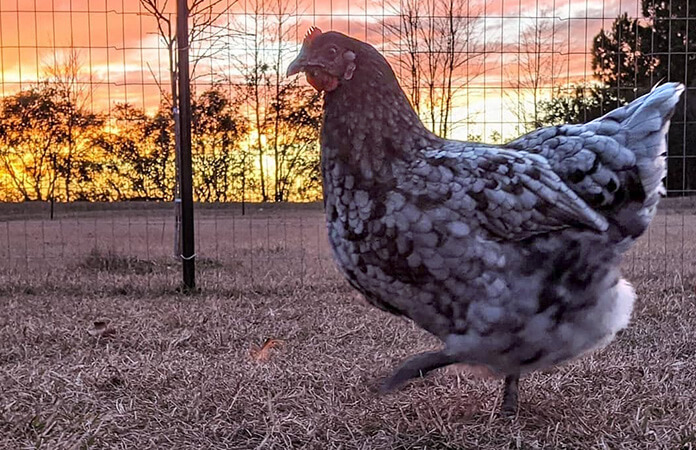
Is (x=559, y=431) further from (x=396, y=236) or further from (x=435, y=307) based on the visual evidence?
(x=396, y=236)

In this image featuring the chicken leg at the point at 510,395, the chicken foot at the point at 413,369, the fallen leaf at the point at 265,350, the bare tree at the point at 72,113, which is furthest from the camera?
the bare tree at the point at 72,113

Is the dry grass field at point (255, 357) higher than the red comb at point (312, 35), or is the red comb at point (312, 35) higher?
the red comb at point (312, 35)

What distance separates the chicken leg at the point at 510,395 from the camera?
247 cm

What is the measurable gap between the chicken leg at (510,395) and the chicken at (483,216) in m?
0.18

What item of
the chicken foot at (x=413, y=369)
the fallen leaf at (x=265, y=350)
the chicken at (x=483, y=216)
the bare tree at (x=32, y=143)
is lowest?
the fallen leaf at (x=265, y=350)

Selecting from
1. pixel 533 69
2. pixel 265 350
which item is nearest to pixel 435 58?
pixel 533 69

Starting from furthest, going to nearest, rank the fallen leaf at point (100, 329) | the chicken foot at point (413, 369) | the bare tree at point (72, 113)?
the bare tree at point (72, 113) → the fallen leaf at point (100, 329) → the chicken foot at point (413, 369)

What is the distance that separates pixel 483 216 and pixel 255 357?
158 cm

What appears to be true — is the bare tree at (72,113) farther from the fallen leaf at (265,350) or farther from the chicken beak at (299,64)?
the chicken beak at (299,64)

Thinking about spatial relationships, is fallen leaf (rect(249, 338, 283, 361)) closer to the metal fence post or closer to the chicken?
the chicken

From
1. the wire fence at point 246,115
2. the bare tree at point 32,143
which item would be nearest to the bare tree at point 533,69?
the wire fence at point 246,115

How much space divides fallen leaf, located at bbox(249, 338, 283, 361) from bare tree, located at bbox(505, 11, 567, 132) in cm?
265

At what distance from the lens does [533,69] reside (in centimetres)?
518

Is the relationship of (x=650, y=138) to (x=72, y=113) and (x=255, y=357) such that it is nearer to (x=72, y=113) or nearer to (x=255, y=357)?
(x=255, y=357)
